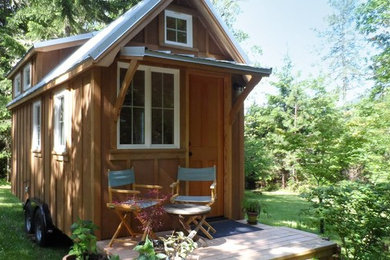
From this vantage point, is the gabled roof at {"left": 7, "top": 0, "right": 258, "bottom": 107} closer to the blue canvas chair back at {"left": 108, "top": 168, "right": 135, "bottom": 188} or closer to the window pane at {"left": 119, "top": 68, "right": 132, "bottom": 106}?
the window pane at {"left": 119, "top": 68, "right": 132, "bottom": 106}

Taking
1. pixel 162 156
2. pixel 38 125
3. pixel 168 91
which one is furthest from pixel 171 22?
pixel 38 125

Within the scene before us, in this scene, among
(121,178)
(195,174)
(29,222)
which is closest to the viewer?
(121,178)

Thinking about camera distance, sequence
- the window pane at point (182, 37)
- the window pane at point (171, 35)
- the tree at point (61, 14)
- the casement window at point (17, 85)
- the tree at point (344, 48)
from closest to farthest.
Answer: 1. the window pane at point (171, 35)
2. the window pane at point (182, 37)
3. the casement window at point (17, 85)
4. the tree at point (61, 14)
5. the tree at point (344, 48)

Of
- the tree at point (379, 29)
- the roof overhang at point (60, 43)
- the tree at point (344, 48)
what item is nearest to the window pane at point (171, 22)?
the roof overhang at point (60, 43)

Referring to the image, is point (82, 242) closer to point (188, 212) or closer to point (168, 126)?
point (188, 212)

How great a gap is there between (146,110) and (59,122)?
1988mm

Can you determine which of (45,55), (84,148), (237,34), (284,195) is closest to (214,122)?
(84,148)

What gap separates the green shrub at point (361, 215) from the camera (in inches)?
156

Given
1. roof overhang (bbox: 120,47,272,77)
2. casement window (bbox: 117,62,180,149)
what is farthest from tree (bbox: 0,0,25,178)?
roof overhang (bbox: 120,47,272,77)

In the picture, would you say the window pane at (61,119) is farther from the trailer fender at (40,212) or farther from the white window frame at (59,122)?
the trailer fender at (40,212)

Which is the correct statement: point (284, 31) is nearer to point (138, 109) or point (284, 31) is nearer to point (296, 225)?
point (296, 225)

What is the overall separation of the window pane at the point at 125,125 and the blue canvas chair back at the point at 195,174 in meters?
0.95

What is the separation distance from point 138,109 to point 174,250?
2315mm

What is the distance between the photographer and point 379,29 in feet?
47.5
